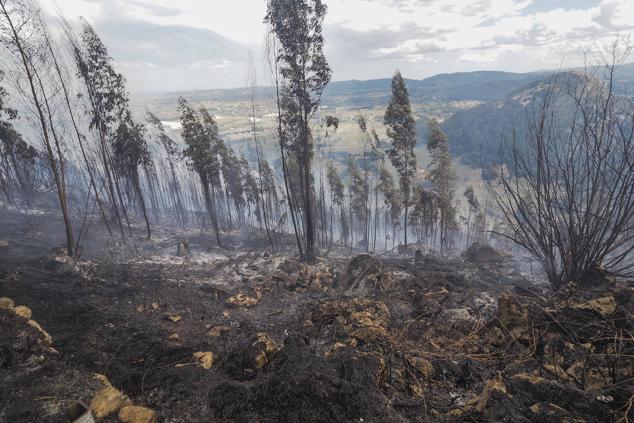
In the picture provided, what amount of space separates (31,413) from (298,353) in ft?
11.6

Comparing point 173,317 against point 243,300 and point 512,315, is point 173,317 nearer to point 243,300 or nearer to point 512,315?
point 243,300

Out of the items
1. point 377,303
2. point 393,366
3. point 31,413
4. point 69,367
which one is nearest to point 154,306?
point 69,367

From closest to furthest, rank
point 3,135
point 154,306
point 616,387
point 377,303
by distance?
1. point 616,387
2. point 377,303
3. point 154,306
4. point 3,135

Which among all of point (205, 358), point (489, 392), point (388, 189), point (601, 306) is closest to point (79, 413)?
point (205, 358)

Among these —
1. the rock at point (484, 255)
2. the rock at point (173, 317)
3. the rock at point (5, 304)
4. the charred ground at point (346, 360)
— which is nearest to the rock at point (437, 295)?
the charred ground at point (346, 360)

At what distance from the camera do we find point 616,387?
380cm

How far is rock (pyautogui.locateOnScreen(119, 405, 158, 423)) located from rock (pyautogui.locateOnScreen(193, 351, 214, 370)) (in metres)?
1.45

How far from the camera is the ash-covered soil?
408 centimetres

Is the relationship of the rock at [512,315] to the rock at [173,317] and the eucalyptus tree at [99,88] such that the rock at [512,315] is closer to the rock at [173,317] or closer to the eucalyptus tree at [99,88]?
the rock at [173,317]

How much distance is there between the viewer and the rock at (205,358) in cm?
561

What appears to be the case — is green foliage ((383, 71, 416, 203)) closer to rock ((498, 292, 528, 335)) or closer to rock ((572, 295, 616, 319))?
rock ((498, 292, 528, 335))

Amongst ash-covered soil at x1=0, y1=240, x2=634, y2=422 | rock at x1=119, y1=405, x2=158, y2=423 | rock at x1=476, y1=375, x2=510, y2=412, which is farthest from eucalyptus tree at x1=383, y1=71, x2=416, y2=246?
rock at x1=119, y1=405, x2=158, y2=423

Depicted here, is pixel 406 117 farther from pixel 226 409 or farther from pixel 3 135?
pixel 3 135

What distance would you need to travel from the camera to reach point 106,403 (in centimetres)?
400
